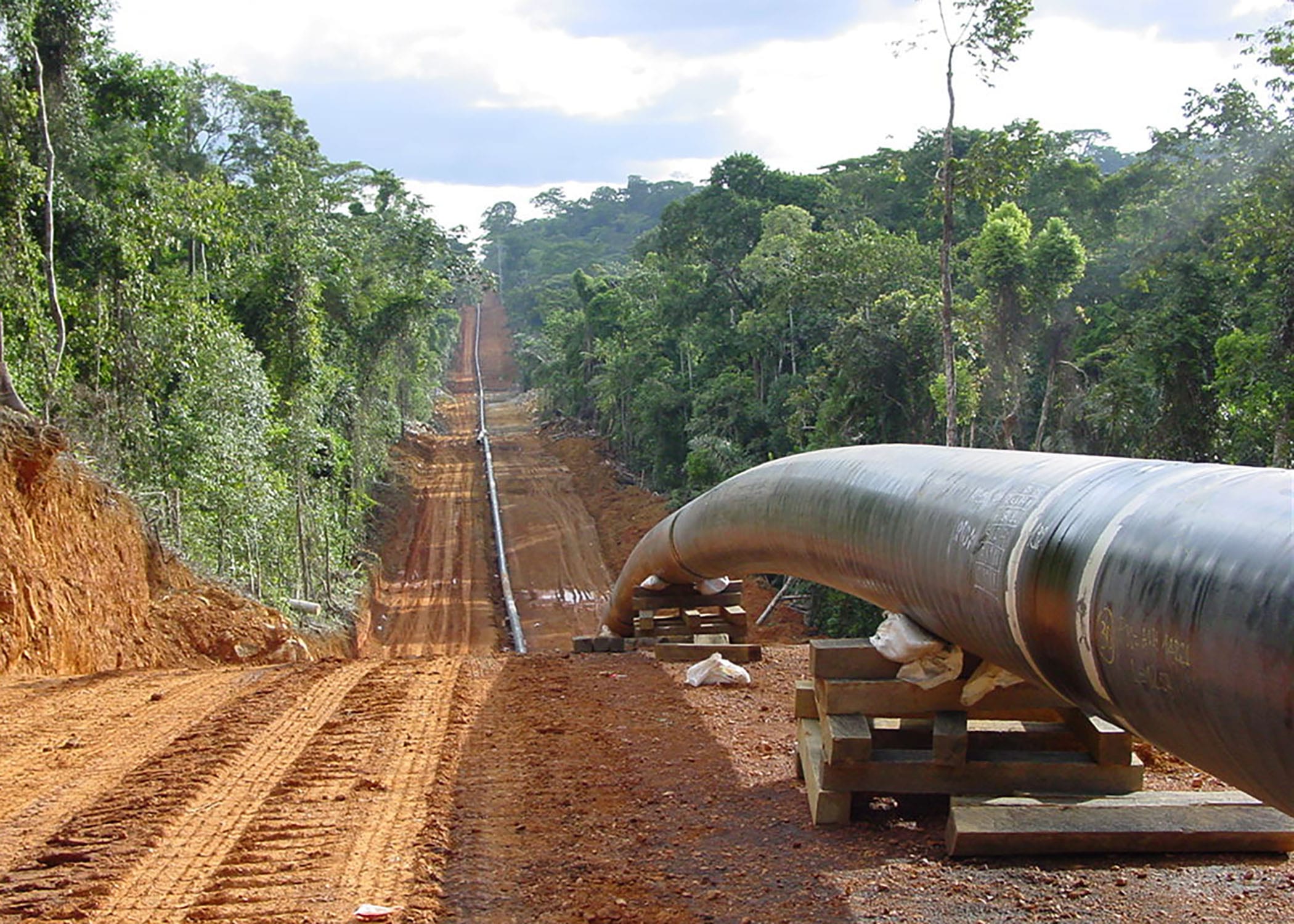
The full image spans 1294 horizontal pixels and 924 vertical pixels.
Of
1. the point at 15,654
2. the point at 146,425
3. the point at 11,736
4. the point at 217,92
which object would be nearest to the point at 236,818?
the point at 11,736

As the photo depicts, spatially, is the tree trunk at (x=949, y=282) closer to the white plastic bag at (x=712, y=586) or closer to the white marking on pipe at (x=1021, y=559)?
the white plastic bag at (x=712, y=586)

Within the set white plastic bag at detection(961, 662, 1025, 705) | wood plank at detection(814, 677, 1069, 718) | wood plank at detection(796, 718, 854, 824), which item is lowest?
wood plank at detection(796, 718, 854, 824)

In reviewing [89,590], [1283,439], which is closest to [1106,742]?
[89,590]

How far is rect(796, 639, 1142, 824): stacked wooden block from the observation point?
15.9ft

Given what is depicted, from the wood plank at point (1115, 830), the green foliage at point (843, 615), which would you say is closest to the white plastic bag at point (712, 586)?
the wood plank at point (1115, 830)

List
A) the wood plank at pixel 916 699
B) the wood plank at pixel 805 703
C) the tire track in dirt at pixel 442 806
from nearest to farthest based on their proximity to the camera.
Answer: the tire track in dirt at pixel 442 806, the wood plank at pixel 916 699, the wood plank at pixel 805 703

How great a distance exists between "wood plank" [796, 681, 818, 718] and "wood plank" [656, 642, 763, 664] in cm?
406

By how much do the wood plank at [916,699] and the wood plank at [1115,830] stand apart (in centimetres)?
52

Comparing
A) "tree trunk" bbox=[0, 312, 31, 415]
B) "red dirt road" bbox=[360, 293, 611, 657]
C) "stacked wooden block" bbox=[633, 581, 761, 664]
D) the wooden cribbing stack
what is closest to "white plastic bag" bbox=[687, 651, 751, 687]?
"stacked wooden block" bbox=[633, 581, 761, 664]

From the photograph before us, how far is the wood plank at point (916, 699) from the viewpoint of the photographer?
16.1 feet

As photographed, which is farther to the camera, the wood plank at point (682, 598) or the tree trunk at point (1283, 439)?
the tree trunk at point (1283, 439)

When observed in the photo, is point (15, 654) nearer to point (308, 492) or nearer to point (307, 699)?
point (307, 699)

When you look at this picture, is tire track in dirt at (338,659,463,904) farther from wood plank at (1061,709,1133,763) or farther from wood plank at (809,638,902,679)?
wood plank at (1061,709,1133,763)

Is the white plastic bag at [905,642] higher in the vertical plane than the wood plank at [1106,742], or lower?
higher
